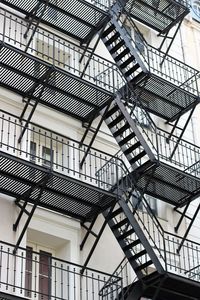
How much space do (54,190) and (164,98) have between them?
18.9 feet

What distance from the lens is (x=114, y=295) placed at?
18500mm

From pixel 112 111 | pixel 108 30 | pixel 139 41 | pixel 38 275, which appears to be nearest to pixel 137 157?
pixel 112 111

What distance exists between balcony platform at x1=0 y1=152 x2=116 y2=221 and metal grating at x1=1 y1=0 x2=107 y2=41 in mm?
5440

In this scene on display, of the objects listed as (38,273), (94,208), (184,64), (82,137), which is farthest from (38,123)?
(184,64)

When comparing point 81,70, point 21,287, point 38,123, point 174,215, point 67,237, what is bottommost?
point 21,287

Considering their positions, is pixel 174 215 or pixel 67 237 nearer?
pixel 67 237

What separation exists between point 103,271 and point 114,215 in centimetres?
136

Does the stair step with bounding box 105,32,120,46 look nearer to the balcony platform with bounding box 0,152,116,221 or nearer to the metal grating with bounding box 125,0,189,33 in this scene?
the metal grating with bounding box 125,0,189,33

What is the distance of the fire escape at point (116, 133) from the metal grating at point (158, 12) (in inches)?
3.7

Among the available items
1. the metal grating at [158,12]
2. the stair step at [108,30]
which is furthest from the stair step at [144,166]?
the metal grating at [158,12]

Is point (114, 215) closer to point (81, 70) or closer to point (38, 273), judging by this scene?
point (38, 273)

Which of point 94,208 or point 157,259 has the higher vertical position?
point 94,208

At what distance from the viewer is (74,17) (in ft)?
72.6

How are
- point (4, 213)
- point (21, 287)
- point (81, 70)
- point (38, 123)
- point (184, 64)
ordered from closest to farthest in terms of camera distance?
point (21, 287), point (4, 213), point (38, 123), point (81, 70), point (184, 64)
